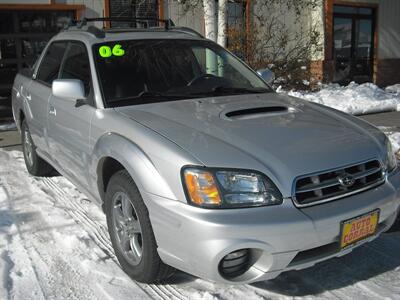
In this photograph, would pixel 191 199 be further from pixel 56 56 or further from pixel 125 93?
pixel 56 56

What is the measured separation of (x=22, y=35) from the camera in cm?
1024

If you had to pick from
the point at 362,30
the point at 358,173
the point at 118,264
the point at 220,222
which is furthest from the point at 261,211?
the point at 362,30

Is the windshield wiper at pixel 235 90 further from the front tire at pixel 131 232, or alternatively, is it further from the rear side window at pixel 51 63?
the rear side window at pixel 51 63

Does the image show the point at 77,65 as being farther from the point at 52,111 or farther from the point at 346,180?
the point at 346,180

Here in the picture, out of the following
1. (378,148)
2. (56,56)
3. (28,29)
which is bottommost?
(378,148)

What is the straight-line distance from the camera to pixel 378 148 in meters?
3.13

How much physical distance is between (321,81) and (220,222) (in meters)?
12.1

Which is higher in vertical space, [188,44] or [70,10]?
[70,10]

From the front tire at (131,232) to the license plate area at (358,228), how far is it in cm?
106

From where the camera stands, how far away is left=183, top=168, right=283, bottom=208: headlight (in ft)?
8.48

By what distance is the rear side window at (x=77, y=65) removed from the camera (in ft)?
12.8

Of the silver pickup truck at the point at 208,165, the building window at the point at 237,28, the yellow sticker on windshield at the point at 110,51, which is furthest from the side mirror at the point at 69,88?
the building window at the point at 237,28

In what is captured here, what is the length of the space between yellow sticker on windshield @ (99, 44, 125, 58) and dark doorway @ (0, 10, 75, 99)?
22.2 ft

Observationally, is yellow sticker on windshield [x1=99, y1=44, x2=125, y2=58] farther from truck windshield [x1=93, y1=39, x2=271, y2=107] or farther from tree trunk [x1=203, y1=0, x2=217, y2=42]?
tree trunk [x1=203, y1=0, x2=217, y2=42]
